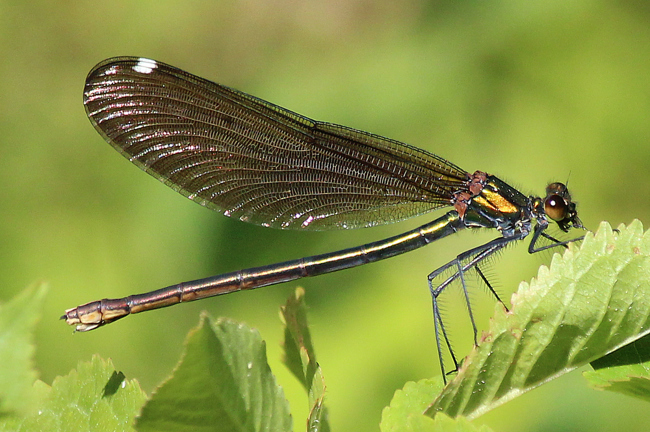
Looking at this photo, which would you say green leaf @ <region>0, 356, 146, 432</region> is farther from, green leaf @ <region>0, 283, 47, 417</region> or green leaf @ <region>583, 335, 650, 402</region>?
green leaf @ <region>583, 335, 650, 402</region>

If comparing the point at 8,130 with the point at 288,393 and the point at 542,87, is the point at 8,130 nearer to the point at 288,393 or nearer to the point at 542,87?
the point at 288,393

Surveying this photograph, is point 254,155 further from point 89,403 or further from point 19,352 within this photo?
point 19,352

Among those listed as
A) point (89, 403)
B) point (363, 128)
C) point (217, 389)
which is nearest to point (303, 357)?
point (217, 389)

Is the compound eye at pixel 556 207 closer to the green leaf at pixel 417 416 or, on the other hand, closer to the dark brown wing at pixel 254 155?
the dark brown wing at pixel 254 155

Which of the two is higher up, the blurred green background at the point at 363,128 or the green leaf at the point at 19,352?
the blurred green background at the point at 363,128

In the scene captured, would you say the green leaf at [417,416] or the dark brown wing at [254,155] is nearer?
the green leaf at [417,416]

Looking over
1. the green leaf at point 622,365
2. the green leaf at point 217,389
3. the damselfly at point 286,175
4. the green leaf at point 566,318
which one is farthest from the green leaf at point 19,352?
the damselfly at point 286,175

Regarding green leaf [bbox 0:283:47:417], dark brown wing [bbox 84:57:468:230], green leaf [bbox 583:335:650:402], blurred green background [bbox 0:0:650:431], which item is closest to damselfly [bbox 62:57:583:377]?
dark brown wing [bbox 84:57:468:230]
